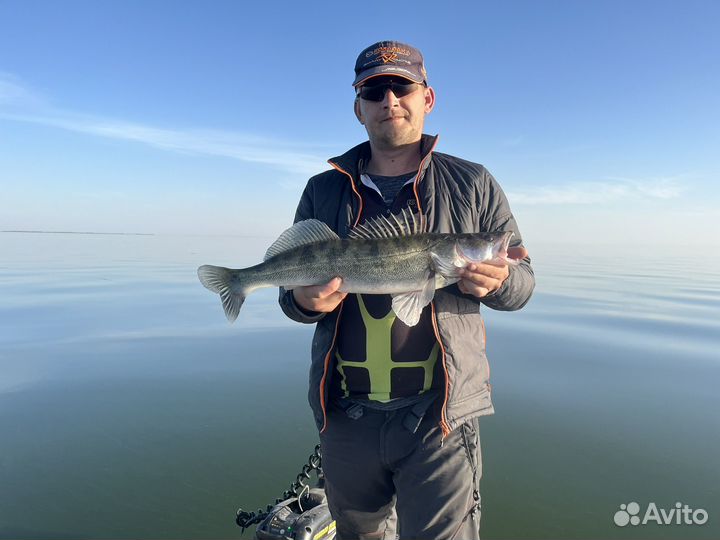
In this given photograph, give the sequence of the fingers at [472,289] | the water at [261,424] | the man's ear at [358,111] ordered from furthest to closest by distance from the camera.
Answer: the water at [261,424]
the man's ear at [358,111]
the fingers at [472,289]

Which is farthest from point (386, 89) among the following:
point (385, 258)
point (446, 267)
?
point (446, 267)

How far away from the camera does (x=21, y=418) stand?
6.62 meters

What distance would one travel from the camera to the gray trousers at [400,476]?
3.10 m

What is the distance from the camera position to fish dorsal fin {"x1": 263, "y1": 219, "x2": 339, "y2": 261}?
375 cm

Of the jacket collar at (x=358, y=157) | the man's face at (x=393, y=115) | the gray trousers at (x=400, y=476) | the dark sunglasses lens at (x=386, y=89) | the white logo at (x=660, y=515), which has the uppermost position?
the dark sunglasses lens at (x=386, y=89)

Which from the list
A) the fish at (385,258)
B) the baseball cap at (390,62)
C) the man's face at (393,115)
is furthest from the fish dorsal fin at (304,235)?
the baseball cap at (390,62)

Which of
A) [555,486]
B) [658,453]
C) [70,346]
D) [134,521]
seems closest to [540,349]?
[658,453]

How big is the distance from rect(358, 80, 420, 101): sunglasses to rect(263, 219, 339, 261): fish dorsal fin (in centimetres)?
111

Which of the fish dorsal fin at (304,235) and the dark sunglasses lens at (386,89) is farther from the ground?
the dark sunglasses lens at (386,89)

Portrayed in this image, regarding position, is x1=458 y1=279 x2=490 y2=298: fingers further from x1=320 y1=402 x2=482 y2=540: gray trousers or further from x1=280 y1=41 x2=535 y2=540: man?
x1=320 y1=402 x2=482 y2=540: gray trousers

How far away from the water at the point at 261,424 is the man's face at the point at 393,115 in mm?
3989

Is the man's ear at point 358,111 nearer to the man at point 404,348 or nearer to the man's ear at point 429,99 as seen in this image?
the man at point 404,348

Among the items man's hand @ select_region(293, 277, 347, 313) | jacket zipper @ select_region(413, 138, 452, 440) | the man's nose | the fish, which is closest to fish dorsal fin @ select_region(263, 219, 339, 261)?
the fish

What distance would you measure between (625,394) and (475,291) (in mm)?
5840
